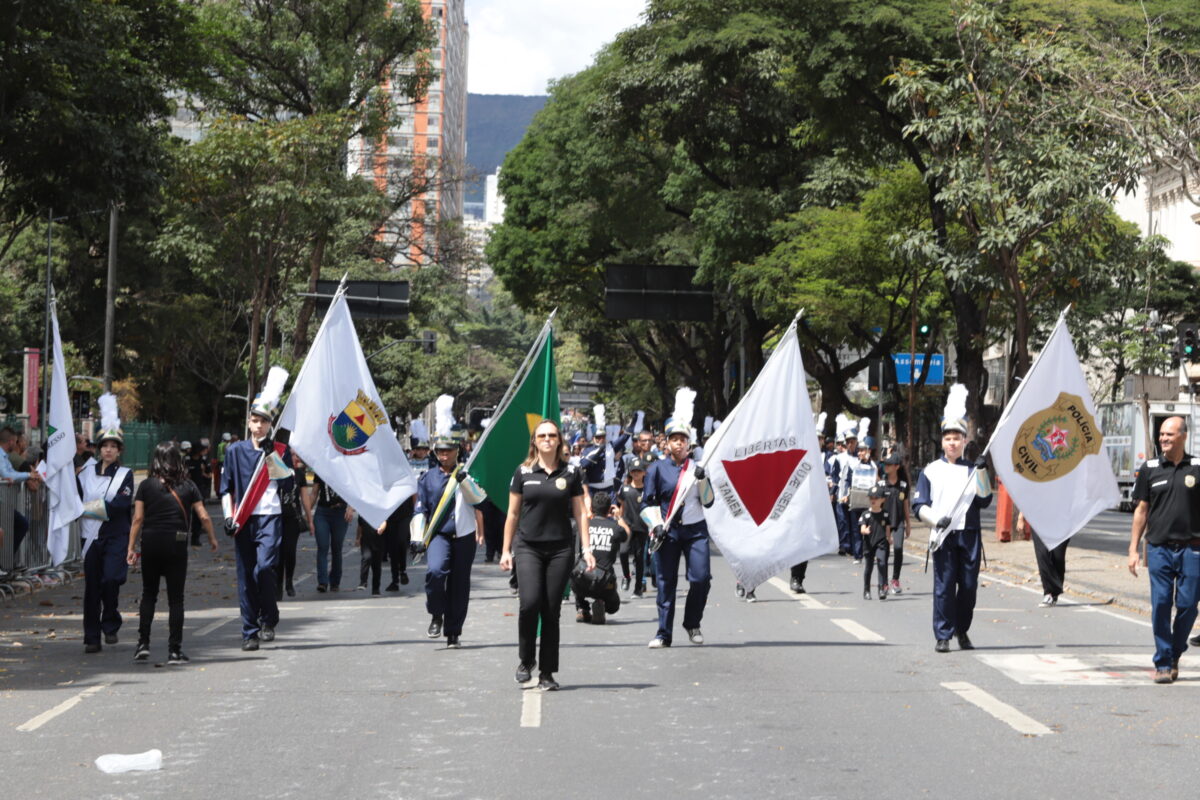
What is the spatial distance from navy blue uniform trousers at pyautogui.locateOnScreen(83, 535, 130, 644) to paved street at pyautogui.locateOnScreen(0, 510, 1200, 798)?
1.06 feet

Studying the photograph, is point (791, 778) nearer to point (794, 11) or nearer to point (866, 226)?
point (794, 11)

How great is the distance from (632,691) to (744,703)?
0.84 m

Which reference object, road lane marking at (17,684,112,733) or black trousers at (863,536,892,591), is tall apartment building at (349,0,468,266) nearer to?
black trousers at (863,536,892,591)

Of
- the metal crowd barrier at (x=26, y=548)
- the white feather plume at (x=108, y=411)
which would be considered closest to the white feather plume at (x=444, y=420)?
the white feather plume at (x=108, y=411)

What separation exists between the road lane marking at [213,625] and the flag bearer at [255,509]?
4.59 feet

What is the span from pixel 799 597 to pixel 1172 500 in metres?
7.27

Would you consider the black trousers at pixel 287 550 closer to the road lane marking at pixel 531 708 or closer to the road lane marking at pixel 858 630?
the road lane marking at pixel 858 630

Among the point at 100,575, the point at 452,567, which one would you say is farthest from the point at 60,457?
the point at 452,567

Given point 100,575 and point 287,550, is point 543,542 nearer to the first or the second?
point 100,575

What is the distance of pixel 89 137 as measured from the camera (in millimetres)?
20188

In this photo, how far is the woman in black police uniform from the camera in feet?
35.0

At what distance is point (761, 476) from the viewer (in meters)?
13.3

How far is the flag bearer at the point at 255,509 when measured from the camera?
12.9 m

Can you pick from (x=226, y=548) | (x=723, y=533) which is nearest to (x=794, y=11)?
(x=226, y=548)
